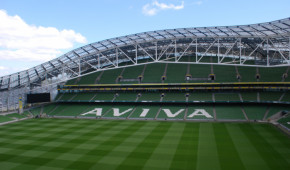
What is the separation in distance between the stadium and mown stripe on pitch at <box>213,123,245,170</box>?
82mm

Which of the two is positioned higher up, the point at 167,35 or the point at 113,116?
the point at 167,35

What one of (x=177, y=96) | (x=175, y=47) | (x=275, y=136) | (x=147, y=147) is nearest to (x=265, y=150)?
(x=275, y=136)

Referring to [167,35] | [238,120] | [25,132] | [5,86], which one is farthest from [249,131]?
[5,86]

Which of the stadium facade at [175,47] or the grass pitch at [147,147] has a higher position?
the stadium facade at [175,47]

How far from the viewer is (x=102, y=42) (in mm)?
33250

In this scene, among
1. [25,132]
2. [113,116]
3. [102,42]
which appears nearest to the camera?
[25,132]

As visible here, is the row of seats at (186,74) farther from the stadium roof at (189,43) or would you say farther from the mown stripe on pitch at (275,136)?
the mown stripe on pitch at (275,136)

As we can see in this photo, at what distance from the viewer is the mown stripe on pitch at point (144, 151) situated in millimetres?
16750

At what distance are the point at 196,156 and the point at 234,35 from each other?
17.0 m

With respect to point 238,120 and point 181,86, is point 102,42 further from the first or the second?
point 238,120

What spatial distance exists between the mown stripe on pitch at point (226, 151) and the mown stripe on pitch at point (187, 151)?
2.15 metres

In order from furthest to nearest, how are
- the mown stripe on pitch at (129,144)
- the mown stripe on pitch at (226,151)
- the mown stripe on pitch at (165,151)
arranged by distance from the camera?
the mown stripe on pitch at (129,144) < the mown stripe on pitch at (165,151) < the mown stripe on pitch at (226,151)

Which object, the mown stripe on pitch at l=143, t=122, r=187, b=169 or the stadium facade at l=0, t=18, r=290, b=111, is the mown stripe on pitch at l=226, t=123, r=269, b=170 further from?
the stadium facade at l=0, t=18, r=290, b=111

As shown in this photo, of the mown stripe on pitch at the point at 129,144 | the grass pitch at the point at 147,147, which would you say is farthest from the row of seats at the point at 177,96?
the mown stripe on pitch at the point at 129,144
